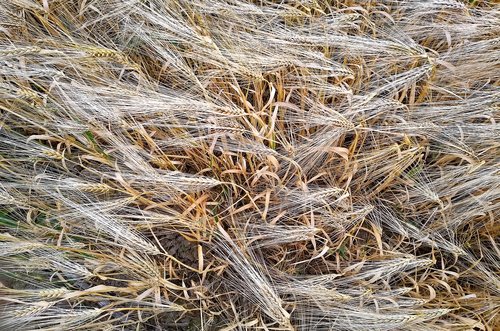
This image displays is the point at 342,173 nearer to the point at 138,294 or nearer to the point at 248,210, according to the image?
the point at 248,210

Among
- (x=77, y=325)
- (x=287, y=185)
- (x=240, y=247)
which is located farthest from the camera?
(x=287, y=185)

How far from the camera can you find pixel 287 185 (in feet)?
4.82

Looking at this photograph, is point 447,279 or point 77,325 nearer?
point 77,325

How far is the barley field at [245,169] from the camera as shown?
4.29ft

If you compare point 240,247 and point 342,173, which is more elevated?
point 342,173

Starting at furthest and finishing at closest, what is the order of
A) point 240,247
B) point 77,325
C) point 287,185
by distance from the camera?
point 287,185, point 240,247, point 77,325

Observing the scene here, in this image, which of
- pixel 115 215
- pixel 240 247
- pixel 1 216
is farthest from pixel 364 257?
pixel 1 216

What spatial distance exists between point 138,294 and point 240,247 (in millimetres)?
278

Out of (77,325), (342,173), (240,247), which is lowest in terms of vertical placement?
(77,325)

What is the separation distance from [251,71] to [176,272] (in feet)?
1.81

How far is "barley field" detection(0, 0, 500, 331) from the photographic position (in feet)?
4.29

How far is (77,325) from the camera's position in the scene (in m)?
1.27

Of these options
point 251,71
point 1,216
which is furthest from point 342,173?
point 1,216

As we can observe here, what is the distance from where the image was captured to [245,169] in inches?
56.2
